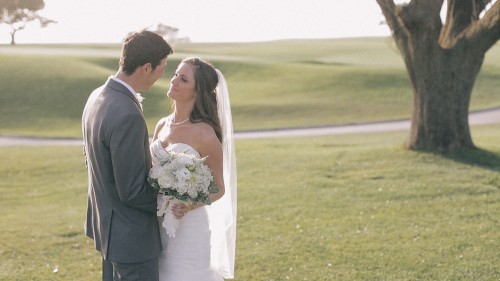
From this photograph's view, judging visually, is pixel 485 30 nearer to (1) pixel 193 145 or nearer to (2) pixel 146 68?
(1) pixel 193 145

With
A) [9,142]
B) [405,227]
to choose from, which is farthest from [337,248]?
[9,142]

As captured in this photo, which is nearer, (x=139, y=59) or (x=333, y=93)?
(x=139, y=59)

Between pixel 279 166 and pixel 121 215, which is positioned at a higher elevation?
pixel 121 215

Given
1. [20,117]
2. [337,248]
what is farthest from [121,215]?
[20,117]

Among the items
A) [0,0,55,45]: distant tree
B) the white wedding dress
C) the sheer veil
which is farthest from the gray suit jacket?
[0,0,55,45]: distant tree

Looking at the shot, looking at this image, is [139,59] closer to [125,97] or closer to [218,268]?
[125,97]

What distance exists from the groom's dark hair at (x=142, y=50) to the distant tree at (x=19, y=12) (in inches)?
3537

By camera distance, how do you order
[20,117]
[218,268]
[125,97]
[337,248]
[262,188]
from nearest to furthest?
1. [125,97]
2. [218,268]
3. [337,248]
4. [262,188]
5. [20,117]

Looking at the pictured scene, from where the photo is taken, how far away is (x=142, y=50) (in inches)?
194

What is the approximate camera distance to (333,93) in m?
47.1

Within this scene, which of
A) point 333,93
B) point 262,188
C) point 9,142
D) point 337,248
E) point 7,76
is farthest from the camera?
point 7,76

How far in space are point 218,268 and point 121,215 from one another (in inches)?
65.5

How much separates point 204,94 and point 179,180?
1.00 meters

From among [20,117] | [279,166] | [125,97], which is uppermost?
[125,97]
